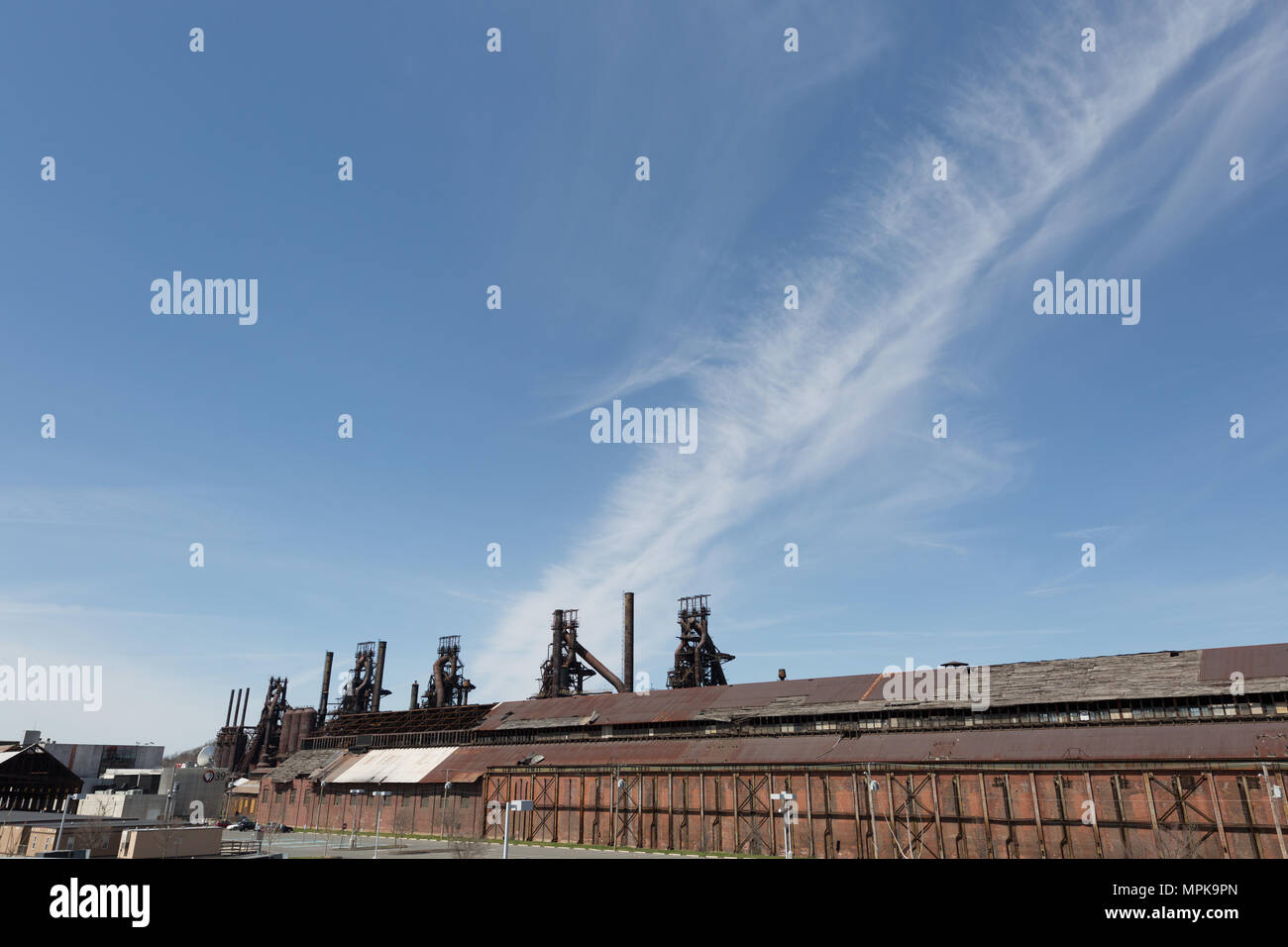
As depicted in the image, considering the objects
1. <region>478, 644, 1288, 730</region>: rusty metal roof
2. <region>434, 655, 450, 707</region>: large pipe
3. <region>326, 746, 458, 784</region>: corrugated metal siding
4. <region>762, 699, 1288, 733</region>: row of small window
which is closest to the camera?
<region>762, 699, 1288, 733</region>: row of small window

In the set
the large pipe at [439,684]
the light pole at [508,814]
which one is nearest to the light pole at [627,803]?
the light pole at [508,814]

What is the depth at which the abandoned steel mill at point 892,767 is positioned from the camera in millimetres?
39250

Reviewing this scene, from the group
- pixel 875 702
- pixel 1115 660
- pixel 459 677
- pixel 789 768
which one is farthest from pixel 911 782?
pixel 459 677

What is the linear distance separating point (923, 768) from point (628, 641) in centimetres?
5521

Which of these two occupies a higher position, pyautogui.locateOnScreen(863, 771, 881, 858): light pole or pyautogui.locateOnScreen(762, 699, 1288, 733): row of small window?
pyautogui.locateOnScreen(762, 699, 1288, 733): row of small window

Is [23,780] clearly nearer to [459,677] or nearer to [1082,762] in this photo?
[459,677]

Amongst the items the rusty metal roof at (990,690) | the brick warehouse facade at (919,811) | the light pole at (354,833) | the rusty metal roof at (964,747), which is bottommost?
the light pole at (354,833)

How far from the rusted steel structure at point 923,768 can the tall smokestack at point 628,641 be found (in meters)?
21.3

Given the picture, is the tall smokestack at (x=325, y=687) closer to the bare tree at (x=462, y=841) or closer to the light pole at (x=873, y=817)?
the bare tree at (x=462, y=841)

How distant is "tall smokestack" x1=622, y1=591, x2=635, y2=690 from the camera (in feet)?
309

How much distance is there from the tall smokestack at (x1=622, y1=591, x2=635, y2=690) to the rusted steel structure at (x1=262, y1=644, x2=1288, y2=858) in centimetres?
2129

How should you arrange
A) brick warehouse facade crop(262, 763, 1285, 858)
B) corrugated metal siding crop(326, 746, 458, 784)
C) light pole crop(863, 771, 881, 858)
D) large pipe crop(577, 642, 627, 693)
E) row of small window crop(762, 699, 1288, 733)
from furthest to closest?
large pipe crop(577, 642, 627, 693) < corrugated metal siding crop(326, 746, 458, 784) < row of small window crop(762, 699, 1288, 733) < light pole crop(863, 771, 881, 858) < brick warehouse facade crop(262, 763, 1285, 858)

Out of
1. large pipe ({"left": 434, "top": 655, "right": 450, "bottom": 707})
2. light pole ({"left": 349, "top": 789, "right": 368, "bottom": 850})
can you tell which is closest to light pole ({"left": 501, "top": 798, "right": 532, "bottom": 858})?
light pole ({"left": 349, "top": 789, "right": 368, "bottom": 850})

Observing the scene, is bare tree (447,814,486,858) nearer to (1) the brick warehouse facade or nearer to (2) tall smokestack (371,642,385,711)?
(1) the brick warehouse facade
